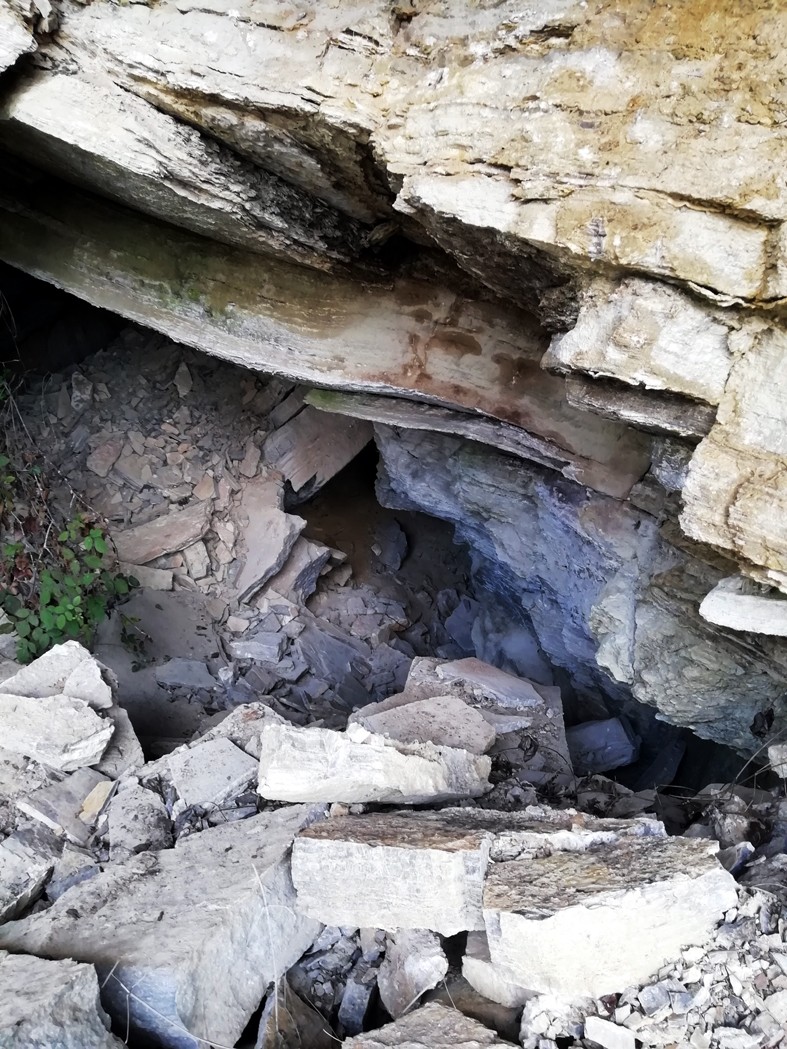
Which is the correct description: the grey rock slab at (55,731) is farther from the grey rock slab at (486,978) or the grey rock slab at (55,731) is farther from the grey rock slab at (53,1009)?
Answer: the grey rock slab at (486,978)

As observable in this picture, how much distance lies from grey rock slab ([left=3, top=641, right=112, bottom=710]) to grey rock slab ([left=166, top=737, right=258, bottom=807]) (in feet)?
1.70

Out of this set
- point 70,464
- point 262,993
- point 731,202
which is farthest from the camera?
point 70,464

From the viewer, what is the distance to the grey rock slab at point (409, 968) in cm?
220

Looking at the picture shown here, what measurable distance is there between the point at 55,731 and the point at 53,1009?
1478 mm

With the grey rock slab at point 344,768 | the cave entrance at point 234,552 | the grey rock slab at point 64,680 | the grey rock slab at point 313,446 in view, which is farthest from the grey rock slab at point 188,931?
the grey rock slab at point 313,446

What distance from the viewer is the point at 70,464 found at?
579 cm

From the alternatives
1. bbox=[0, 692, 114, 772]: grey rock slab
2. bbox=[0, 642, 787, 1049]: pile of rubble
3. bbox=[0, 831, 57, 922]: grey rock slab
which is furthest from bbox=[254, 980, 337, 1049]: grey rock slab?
bbox=[0, 692, 114, 772]: grey rock slab

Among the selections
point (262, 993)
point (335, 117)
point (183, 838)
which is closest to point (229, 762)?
point (183, 838)

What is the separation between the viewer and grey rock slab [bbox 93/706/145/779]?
3205mm

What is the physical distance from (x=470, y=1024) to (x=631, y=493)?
7.54 ft

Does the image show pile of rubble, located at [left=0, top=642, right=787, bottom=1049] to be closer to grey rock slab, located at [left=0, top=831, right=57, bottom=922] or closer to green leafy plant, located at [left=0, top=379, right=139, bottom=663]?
grey rock slab, located at [left=0, top=831, right=57, bottom=922]

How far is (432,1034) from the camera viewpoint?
197 cm

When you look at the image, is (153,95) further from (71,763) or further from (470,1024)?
(470,1024)

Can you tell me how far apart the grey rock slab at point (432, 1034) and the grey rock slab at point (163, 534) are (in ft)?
13.8
